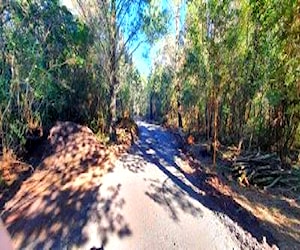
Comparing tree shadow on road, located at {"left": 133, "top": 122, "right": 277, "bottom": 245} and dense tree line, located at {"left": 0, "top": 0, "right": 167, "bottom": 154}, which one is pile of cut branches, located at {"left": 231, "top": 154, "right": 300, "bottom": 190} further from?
dense tree line, located at {"left": 0, "top": 0, "right": 167, "bottom": 154}

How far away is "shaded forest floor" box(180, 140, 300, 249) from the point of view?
8.78 meters

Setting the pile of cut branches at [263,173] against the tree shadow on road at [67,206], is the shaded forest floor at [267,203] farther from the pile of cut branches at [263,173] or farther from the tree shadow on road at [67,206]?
the tree shadow on road at [67,206]

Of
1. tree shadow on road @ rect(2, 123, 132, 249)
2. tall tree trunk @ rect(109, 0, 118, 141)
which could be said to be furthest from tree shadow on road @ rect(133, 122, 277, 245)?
tall tree trunk @ rect(109, 0, 118, 141)

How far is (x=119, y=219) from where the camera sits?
21.0 feet

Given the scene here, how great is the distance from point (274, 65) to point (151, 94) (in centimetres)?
3831

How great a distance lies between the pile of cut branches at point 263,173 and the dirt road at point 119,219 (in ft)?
17.5

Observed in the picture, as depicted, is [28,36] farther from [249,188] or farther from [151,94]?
[151,94]

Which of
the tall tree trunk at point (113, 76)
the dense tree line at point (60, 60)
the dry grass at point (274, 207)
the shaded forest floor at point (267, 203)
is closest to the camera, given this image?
the dry grass at point (274, 207)

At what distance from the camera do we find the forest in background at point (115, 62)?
9.98m

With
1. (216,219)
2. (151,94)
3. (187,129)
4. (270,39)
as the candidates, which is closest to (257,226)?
(216,219)

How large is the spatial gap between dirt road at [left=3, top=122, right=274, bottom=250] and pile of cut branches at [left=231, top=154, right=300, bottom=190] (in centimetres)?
535

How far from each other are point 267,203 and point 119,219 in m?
6.31

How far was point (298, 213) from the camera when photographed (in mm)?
10500

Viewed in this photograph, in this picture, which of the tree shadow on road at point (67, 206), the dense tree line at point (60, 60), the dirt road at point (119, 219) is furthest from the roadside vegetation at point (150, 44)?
the dirt road at point (119, 219)
